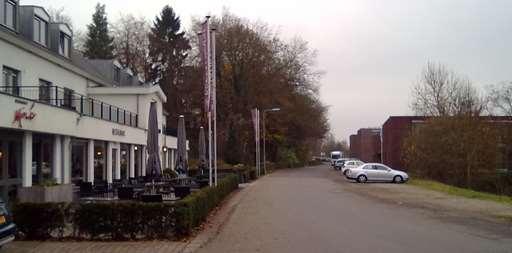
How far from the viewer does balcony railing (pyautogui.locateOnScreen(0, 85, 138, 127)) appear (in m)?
23.2

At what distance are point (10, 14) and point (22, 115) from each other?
6.97m

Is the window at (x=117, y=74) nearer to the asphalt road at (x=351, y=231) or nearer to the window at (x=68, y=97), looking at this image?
the window at (x=68, y=97)

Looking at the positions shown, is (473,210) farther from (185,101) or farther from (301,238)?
(185,101)

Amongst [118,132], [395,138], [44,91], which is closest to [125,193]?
[44,91]

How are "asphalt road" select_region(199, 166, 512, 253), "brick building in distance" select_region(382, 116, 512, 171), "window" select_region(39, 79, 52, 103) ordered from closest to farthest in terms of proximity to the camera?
"asphalt road" select_region(199, 166, 512, 253)
"window" select_region(39, 79, 52, 103)
"brick building in distance" select_region(382, 116, 512, 171)

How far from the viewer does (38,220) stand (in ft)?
42.5

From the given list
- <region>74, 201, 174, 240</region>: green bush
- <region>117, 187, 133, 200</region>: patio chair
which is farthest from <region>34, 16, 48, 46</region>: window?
<region>74, 201, 174, 240</region>: green bush

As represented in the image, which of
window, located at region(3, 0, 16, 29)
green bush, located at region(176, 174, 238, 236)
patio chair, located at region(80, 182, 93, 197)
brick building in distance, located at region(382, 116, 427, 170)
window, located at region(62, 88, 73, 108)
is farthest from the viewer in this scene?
brick building in distance, located at region(382, 116, 427, 170)

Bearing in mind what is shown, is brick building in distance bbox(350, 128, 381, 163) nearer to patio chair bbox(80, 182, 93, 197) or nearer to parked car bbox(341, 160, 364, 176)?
parked car bbox(341, 160, 364, 176)

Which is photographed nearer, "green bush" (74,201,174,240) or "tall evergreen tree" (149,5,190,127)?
"green bush" (74,201,174,240)

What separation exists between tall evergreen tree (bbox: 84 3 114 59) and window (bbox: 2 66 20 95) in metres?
48.8

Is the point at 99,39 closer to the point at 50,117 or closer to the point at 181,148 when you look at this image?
the point at 181,148

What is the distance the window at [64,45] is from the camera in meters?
31.1

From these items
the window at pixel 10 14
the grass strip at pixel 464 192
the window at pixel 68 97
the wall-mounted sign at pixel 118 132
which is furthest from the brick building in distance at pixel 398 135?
the window at pixel 10 14
